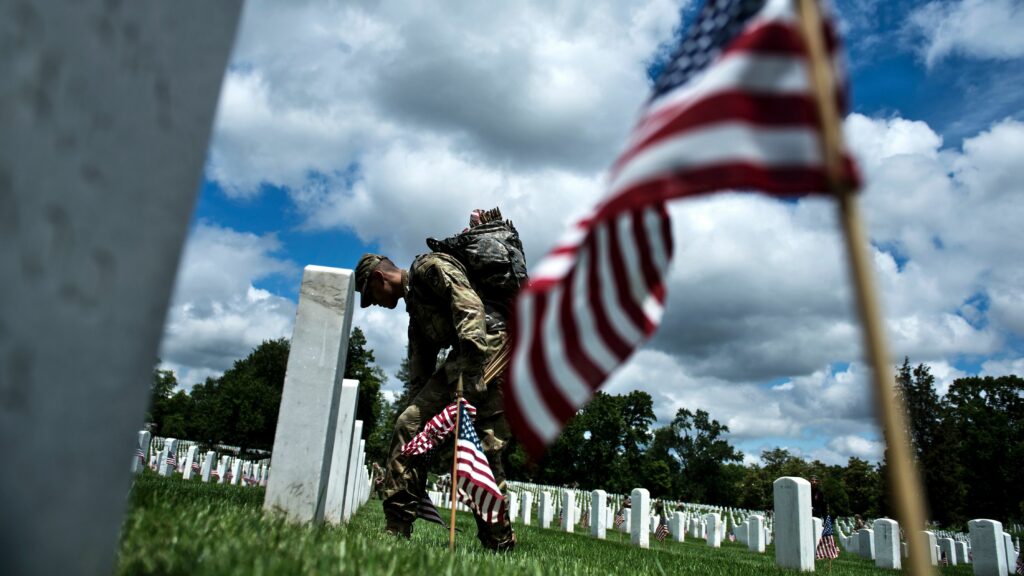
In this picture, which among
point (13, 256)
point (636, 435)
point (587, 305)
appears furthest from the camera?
point (636, 435)

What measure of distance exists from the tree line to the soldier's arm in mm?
38334

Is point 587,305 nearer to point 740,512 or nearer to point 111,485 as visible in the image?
point 111,485

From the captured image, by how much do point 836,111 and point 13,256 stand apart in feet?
4.88

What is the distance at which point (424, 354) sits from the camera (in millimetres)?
6367

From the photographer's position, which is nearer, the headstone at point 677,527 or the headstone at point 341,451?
the headstone at point 341,451

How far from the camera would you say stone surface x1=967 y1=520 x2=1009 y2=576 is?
9.94m

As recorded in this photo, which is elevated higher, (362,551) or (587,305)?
(587,305)

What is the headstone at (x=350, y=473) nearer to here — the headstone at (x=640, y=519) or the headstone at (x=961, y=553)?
the headstone at (x=640, y=519)

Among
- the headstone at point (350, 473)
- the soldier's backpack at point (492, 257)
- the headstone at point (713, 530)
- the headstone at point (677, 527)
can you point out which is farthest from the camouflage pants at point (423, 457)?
the headstone at point (677, 527)

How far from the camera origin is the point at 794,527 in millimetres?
7488

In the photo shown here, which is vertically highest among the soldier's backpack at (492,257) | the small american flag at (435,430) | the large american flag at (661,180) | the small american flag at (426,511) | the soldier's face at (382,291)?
the soldier's backpack at (492,257)

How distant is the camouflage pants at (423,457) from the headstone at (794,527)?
3870mm

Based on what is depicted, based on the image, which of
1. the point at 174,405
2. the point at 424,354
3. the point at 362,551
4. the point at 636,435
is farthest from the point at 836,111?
the point at 174,405

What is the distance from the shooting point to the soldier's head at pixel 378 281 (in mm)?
6203
